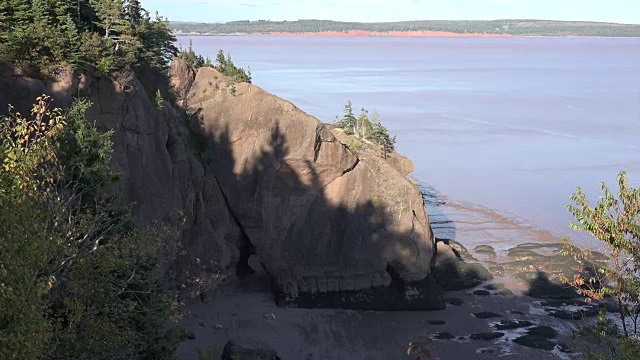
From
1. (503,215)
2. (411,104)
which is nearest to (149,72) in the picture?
(503,215)

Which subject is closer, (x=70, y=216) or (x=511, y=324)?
(x=70, y=216)

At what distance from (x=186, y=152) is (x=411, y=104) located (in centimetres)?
12482

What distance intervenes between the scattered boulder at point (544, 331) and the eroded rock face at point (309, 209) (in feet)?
19.2

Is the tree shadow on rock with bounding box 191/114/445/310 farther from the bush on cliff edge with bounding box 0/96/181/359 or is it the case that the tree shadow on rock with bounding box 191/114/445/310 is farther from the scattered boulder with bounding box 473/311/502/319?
the bush on cliff edge with bounding box 0/96/181/359

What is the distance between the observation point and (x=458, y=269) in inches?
2060

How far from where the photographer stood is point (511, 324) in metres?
44.7

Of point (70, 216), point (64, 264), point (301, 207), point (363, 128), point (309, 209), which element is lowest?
point (309, 209)

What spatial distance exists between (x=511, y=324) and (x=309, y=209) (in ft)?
47.1

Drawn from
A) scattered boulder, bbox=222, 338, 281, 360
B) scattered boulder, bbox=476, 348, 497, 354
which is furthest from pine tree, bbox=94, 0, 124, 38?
scattered boulder, bbox=476, 348, 497, 354

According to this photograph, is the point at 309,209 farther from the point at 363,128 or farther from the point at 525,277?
the point at 363,128

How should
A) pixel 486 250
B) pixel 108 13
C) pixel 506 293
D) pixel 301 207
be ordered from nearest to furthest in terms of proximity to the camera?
pixel 108 13 < pixel 301 207 < pixel 506 293 < pixel 486 250

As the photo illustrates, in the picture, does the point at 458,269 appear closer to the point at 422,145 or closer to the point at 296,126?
the point at 296,126

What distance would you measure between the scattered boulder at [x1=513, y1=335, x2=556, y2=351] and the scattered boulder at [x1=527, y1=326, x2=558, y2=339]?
0.49m

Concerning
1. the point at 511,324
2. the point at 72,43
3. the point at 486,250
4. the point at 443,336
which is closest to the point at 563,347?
the point at 511,324
